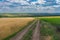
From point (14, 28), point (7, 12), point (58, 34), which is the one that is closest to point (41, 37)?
point (58, 34)

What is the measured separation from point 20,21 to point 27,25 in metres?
0.18

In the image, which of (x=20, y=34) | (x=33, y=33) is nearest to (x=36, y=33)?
(x=33, y=33)

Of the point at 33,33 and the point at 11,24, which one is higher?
the point at 11,24

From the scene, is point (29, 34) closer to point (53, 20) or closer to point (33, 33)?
point (33, 33)

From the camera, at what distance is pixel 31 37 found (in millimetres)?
3615

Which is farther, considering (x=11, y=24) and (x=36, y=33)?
(x=11, y=24)

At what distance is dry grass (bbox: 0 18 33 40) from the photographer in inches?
146

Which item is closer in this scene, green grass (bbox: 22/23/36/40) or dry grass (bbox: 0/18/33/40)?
green grass (bbox: 22/23/36/40)

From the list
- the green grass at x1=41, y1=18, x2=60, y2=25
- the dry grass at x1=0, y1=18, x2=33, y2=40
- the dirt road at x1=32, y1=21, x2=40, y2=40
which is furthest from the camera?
the green grass at x1=41, y1=18, x2=60, y2=25

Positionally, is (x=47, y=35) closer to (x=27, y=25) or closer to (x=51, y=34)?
(x=51, y=34)

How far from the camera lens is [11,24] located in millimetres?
3766

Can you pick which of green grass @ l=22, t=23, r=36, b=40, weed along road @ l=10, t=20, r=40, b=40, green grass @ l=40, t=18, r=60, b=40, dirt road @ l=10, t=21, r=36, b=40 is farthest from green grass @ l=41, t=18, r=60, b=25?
dirt road @ l=10, t=21, r=36, b=40

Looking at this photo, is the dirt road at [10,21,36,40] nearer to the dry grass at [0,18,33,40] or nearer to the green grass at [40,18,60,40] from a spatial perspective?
the dry grass at [0,18,33,40]

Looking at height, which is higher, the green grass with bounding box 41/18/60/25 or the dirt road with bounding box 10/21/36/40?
the green grass with bounding box 41/18/60/25
